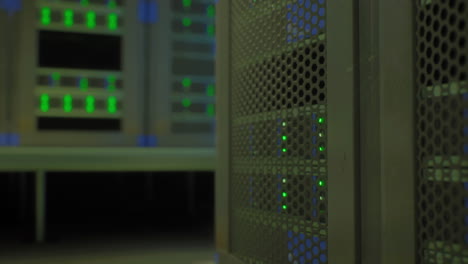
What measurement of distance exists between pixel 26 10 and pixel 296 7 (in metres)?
1.50

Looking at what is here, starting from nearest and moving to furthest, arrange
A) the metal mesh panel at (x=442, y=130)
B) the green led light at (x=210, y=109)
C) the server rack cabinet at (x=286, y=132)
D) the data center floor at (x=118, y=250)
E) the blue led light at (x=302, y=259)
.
Answer: the metal mesh panel at (x=442, y=130)
the server rack cabinet at (x=286, y=132)
the blue led light at (x=302, y=259)
the data center floor at (x=118, y=250)
the green led light at (x=210, y=109)

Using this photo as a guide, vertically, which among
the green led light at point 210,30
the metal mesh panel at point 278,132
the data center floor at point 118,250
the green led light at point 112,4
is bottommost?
the data center floor at point 118,250

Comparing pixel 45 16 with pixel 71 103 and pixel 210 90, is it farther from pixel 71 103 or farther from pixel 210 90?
pixel 210 90

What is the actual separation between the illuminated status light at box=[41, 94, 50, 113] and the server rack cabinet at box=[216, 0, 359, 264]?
1048 millimetres

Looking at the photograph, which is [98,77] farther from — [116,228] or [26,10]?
[116,228]

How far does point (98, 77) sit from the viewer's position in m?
1.91

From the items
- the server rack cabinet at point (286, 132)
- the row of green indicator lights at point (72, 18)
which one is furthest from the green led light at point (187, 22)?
the server rack cabinet at point (286, 132)

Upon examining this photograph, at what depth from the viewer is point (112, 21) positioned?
1964mm

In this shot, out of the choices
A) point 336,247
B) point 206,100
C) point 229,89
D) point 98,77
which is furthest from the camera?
point 206,100

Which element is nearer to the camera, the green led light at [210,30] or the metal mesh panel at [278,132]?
the metal mesh panel at [278,132]

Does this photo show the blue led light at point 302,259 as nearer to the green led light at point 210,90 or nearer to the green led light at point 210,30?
the green led light at point 210,90

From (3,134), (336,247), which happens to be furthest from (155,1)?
(336,247)

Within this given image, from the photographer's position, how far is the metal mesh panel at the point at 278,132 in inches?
29.6

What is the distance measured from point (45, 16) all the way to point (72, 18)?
4.6 inches
